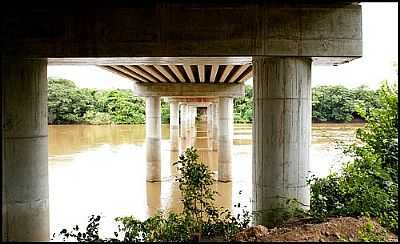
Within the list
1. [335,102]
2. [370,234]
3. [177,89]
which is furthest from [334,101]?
[370,234]

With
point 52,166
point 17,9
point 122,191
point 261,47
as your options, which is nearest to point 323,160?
point 122,191

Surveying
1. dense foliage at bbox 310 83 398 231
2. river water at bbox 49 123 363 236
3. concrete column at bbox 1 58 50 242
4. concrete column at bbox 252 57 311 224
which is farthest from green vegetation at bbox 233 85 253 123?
concrete column at bbox 1 58 50 242

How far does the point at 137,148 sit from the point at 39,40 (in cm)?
3578

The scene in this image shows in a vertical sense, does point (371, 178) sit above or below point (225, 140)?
above

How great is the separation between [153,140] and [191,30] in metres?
18.8

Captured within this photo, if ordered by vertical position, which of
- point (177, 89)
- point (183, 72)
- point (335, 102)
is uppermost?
point (183, 72)

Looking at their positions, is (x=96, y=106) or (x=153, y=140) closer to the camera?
(x=153, y=140)

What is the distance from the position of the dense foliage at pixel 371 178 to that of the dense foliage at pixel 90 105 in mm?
73769

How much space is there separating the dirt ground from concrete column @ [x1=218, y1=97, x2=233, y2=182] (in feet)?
60.4

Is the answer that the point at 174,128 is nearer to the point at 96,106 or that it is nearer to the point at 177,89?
the point at 177,89

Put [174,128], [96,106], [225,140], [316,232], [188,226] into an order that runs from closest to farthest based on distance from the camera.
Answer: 1. [316,232]
2. [188,226]
3. [225,140]
4. [174,128]
5. [96,106]

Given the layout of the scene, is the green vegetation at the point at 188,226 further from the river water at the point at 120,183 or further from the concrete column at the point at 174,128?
the concrete column at the point at 174,128

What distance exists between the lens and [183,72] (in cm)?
2180

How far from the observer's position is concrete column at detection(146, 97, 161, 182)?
2699 cm
